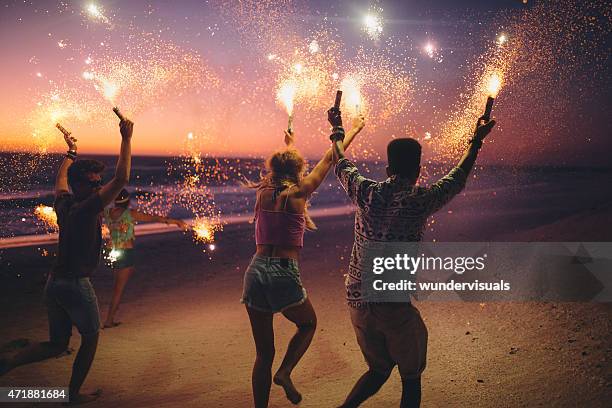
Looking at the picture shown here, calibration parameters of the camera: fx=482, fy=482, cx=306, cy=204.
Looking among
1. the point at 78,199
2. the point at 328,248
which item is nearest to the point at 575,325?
the point at 78,199

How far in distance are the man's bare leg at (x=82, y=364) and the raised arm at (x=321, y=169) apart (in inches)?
91.2

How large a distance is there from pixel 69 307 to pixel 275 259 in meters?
1.88

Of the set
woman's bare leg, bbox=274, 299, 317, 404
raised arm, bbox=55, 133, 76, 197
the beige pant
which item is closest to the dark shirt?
raised arm, bbox=55, 133, 76, 197

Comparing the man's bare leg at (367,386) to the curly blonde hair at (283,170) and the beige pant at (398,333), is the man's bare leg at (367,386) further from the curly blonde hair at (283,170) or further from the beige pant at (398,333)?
the curly blonde hair at (283,170)

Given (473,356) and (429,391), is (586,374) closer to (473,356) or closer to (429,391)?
(473,356)

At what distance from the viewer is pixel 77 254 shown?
13.3 feet

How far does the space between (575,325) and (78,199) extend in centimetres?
552

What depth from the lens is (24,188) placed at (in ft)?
116

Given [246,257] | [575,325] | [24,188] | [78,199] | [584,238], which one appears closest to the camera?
[78,199]

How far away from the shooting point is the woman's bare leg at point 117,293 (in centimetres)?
680

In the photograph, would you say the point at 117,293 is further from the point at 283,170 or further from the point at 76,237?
the point at 283,170

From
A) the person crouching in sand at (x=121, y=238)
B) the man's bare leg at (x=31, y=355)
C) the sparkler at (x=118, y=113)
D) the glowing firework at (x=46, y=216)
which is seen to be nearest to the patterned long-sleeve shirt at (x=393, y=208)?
the sparkler at (x=118, y=113)

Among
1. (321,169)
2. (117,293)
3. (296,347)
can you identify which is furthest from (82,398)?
(321,169)

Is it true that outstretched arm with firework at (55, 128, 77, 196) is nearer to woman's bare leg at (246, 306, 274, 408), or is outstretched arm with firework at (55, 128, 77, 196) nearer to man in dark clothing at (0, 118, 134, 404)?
man in dark clothing at (0, 118, 134, 404)
